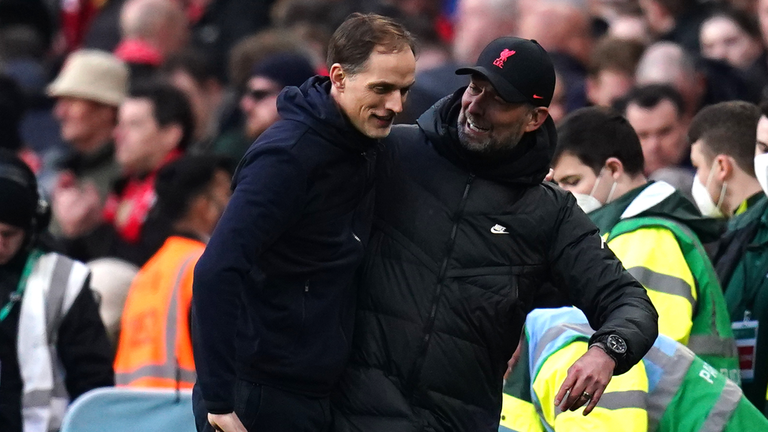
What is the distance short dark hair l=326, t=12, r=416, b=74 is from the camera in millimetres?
4141

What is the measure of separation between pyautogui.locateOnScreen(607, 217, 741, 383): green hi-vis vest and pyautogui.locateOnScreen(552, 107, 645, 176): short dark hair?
14.6 inches

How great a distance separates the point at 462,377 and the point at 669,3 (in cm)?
621

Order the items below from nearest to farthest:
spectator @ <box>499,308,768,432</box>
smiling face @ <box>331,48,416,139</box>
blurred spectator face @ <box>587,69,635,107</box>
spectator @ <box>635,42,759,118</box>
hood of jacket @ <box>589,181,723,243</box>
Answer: smiling face @ <box>331,48,416,139</box> < spectator @ <box>499,308,768,432</box> < hood of jacket @ <box>589,181,723,243</box> < spectator @ <box>635,42,759,118</box> < blurred spectator face @ <box>587,69,635,107</box>

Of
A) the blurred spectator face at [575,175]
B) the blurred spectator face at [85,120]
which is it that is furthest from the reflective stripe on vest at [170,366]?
the blurred spectator face at [85,120]

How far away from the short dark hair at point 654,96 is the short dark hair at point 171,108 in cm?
291

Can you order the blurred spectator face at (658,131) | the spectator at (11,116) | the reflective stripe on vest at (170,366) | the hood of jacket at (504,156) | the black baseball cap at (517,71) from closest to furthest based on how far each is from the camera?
1. the black baseball cap at (517,71)
2. the hood of jacket at (504,156)
3. the reflective stripe on vest at (170,366)
4. the blurred spectator face at (658,131)
5. the spectator at (11,116)

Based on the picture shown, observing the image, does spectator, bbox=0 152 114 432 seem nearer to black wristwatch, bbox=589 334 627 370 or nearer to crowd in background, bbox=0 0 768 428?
crowd in background, bbox=0 0 768 428

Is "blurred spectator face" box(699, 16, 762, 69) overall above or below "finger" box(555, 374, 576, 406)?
below

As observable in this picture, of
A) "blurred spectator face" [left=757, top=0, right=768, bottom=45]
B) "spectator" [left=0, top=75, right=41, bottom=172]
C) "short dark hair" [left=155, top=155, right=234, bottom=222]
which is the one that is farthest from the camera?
"spectator" [left=0, top=75, right=41, bottom=172]

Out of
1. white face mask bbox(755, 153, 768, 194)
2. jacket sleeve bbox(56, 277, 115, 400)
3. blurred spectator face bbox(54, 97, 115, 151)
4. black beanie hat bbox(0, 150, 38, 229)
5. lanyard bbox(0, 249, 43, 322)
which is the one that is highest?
white face mask bbox(755, 153, 768, 194)

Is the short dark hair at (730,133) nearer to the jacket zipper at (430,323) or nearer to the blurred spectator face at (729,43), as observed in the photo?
the jacket zipper at (430,323)

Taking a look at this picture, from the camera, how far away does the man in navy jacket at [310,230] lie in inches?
160

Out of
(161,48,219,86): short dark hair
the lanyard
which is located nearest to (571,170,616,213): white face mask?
the lanyard

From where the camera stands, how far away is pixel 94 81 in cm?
973
